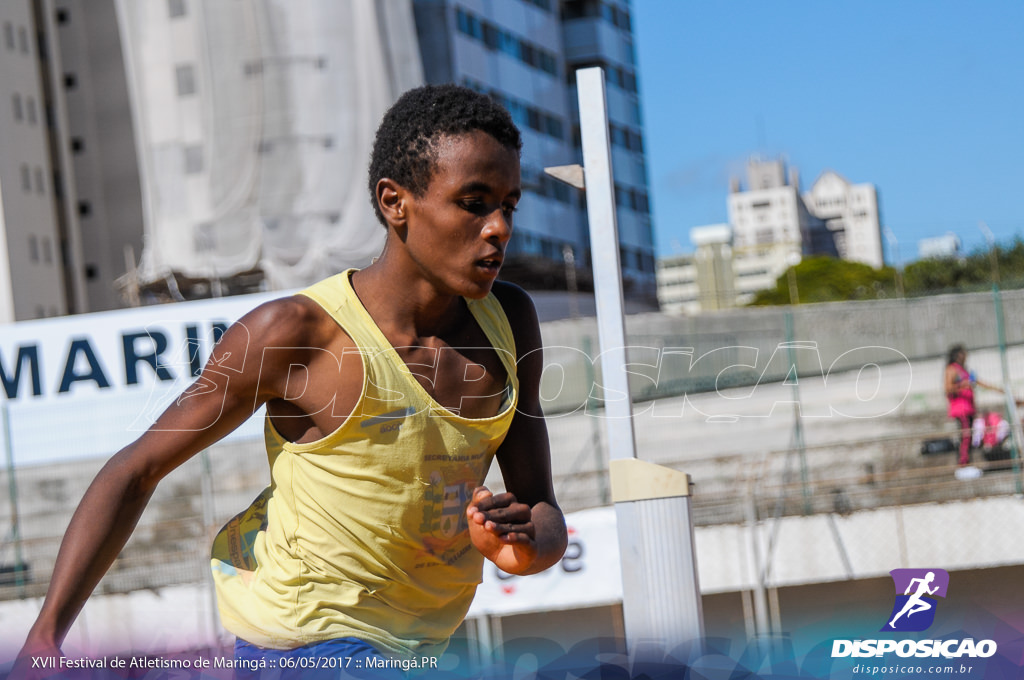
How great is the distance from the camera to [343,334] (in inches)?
83.0

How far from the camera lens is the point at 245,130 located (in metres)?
26.3

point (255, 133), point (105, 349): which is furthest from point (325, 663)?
point (255, 133)

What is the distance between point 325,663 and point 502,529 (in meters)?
0.37

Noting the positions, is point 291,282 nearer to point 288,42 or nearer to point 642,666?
point 288,42

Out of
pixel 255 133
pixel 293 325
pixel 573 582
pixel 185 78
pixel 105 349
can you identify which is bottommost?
pixel 573 582

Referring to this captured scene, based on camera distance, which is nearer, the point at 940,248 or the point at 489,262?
the point at 489,262

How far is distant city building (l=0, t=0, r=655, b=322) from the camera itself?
25984 mm

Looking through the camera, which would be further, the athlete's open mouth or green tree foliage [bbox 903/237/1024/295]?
green tree foliage [bbox 903/237/1024/295]

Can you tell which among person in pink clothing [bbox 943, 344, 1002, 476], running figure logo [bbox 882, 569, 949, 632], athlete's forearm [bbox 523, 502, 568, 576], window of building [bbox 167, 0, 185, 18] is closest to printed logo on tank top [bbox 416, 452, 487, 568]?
athlete's forearm [bbox 523, 502, 568, 576]

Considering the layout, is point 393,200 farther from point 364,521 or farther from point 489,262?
point 364,521

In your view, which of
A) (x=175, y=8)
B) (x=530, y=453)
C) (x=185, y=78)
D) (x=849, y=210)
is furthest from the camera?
(x=849, y=210)

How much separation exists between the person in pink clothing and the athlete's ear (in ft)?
32.2

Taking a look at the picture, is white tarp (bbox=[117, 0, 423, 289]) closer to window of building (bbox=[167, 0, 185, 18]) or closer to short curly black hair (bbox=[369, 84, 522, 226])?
window of building (bbox=[167, 0, 185, 18])

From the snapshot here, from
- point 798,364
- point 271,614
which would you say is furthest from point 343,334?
point 798,364
